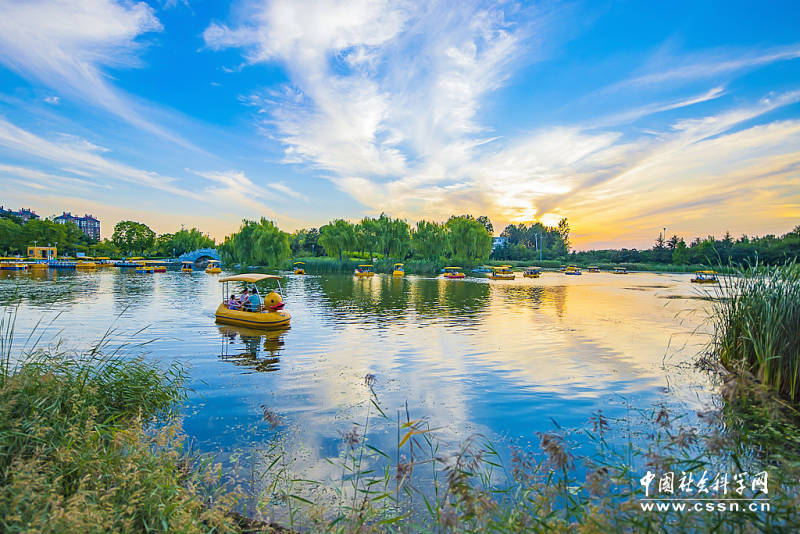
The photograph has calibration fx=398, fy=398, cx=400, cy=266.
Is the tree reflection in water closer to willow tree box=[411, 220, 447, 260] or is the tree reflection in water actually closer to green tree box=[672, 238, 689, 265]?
willow tree box=[411, 220, 447, 260]

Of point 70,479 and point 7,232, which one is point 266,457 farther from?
point 7,232

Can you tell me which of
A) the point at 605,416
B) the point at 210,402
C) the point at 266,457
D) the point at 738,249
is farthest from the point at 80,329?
the point at 738,249

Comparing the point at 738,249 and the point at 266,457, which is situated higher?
the point at 738,249

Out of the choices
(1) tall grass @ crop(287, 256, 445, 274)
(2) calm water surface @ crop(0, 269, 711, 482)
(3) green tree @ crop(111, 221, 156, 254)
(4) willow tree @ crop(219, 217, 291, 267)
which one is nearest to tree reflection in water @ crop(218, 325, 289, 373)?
(2) calm water surface @ crop(0, 269, 711, 482)

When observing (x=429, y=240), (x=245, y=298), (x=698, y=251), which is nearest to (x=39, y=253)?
(x=429, y=240)

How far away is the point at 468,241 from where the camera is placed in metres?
76.8

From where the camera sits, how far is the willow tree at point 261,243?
70.5 m

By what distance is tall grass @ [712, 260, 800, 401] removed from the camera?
25.5 ft

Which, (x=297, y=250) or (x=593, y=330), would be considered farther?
(x=297, y=250)

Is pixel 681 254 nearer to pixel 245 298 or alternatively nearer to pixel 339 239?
pixel 339 239

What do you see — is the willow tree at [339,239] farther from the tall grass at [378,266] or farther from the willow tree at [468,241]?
the willow tree at [468,241]

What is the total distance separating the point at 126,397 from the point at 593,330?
18.8m

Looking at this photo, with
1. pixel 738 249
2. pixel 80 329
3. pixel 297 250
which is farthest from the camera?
pixel 297 250

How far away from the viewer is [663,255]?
99125 millimetres
